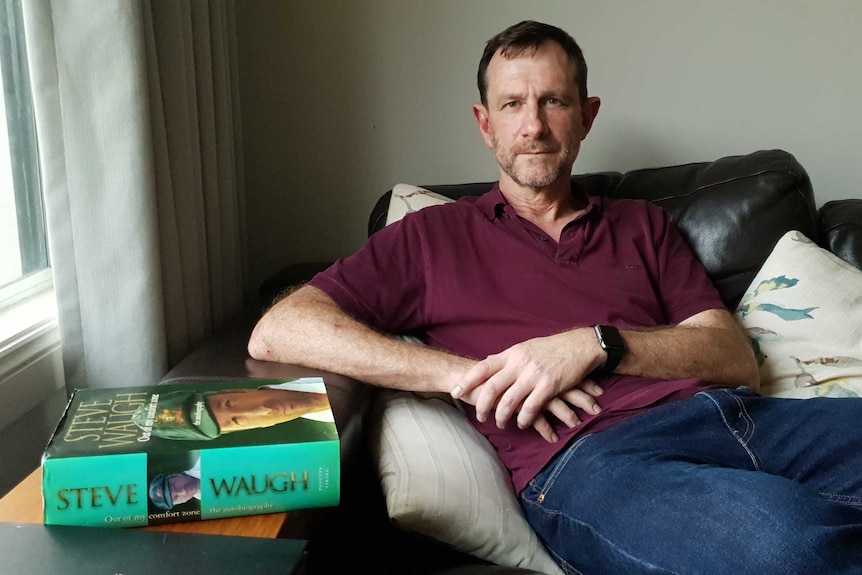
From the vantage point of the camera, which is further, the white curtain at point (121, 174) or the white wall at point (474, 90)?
the white wall at point (474, 90)

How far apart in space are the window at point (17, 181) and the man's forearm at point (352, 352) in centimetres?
54

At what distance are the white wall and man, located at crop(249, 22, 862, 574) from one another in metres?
0.46

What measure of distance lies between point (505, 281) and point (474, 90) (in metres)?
0.80

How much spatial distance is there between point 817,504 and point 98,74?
1.26m

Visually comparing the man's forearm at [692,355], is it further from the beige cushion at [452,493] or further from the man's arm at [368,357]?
the beige cushion at [452,493]

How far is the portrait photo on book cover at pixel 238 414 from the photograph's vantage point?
849 mm

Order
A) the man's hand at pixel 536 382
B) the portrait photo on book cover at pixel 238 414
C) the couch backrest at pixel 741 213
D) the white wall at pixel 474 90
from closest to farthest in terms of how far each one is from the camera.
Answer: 1. the portrait photo on book cover at pixel 238 414
2. the man's hand at pixel 536 382
3. the couch backrest at pixel 741 213
4. the white wall at pixel 474 90

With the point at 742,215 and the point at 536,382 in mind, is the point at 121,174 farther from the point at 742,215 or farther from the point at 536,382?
the point at 742,215

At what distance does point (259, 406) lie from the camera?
929 mm

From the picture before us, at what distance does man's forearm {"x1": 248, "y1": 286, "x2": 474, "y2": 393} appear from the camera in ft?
3.96

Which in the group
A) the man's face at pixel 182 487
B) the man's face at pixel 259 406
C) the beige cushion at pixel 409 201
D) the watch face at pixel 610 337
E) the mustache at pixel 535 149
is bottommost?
the man's face at pixel 182 487

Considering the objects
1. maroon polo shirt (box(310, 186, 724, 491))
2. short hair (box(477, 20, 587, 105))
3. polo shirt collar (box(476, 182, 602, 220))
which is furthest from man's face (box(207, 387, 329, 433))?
short hair (box(477, 20, 587, 105))

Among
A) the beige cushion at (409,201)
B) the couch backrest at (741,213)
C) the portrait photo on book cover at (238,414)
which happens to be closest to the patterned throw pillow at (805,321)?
the couch backrest at (741,213)

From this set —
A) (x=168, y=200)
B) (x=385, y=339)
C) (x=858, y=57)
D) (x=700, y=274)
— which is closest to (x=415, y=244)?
(x=385, y=339)
